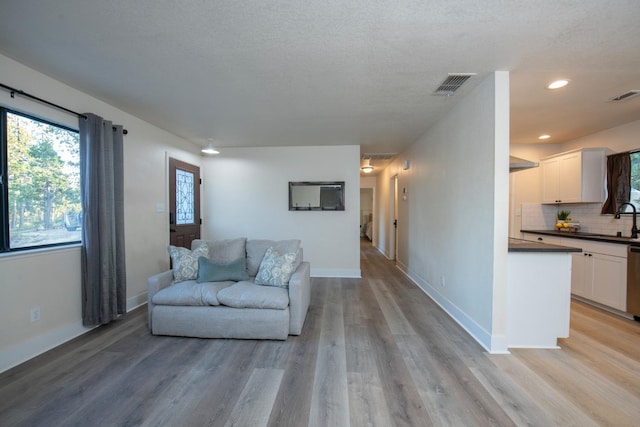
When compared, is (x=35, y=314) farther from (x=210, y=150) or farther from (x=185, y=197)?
(x=210, y=150)

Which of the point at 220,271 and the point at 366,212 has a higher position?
the point at 366,212

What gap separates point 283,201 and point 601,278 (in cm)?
473

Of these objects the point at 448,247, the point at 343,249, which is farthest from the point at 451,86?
the point at 343,249

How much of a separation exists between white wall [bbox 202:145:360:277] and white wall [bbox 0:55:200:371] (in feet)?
4.13

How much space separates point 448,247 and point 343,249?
205 centimetres

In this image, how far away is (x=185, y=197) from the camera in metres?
4.40

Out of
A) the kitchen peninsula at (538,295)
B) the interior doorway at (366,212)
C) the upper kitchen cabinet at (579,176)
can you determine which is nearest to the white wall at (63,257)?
the kitchen peninsula at (538,295)

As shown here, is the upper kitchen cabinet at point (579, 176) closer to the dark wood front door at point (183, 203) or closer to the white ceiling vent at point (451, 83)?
the white ceiling vent at point (451, 83)

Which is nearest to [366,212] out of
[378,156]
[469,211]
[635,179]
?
[378,156]

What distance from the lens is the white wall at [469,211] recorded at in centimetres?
224

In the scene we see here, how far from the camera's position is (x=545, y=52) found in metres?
1.94

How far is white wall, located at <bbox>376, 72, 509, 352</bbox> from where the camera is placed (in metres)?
2.24

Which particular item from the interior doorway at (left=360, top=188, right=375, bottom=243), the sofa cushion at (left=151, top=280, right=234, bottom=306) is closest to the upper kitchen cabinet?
the sofa cushion at (left=151, top=280, right=234, bottom=306)

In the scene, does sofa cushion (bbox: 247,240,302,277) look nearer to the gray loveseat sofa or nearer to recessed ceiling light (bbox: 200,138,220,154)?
the gray loveseat sofa
